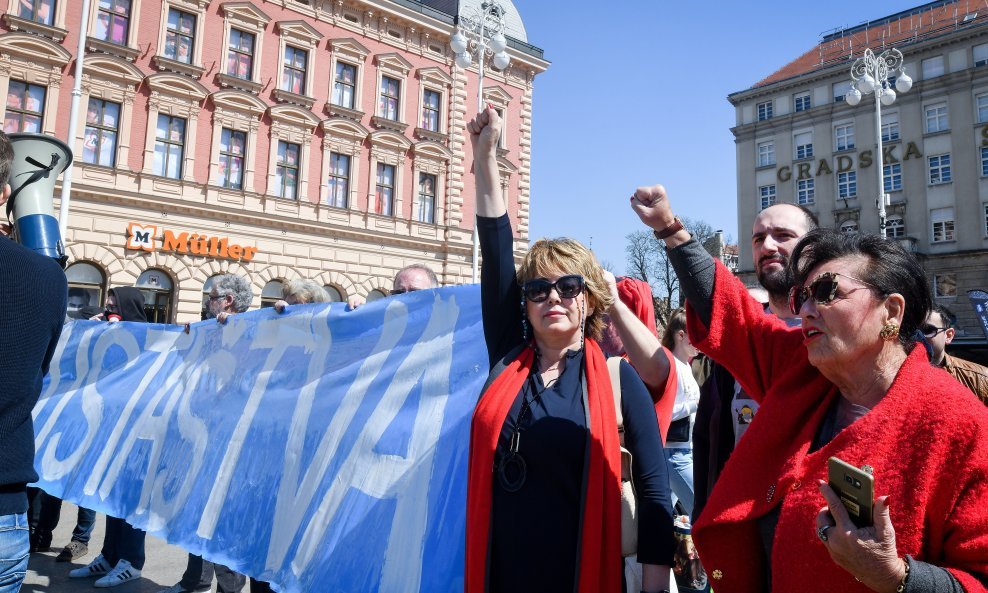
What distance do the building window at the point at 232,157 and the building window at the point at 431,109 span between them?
23.5ft

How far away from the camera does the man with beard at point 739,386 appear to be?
2326 millimetres

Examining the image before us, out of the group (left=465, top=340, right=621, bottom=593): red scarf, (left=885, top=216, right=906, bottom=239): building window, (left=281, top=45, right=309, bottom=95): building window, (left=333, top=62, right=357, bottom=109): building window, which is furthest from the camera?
(left=885, top=216, right=906, bottom=239): building window

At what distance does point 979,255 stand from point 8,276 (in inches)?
1644

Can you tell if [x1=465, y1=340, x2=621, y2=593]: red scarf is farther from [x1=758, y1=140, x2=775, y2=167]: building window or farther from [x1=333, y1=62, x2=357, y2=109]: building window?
[x1=758, y1=140, x2=775, y2=167]: building window

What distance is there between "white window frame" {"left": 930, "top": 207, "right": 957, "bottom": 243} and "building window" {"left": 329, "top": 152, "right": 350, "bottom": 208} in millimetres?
31695

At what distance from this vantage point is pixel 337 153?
76.5ft

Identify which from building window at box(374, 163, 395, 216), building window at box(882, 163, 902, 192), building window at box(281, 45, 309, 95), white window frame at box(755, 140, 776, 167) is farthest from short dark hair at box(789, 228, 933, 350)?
white window frame at box(755, 140, 776, 167)

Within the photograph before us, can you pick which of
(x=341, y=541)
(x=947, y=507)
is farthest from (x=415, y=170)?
(x=947, y=507)

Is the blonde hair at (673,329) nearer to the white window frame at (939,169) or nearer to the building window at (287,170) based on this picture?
the building window at (287,170)

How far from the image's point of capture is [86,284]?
1823 centimetres

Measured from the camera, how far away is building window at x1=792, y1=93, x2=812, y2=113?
40562mm

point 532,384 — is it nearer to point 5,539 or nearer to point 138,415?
point 5,539

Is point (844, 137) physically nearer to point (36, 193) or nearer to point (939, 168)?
point (939, 168)

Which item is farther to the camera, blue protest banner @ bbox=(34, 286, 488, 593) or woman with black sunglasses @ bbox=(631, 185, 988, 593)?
blue protest banner @ bbox=(34, 286, 488, 593)
